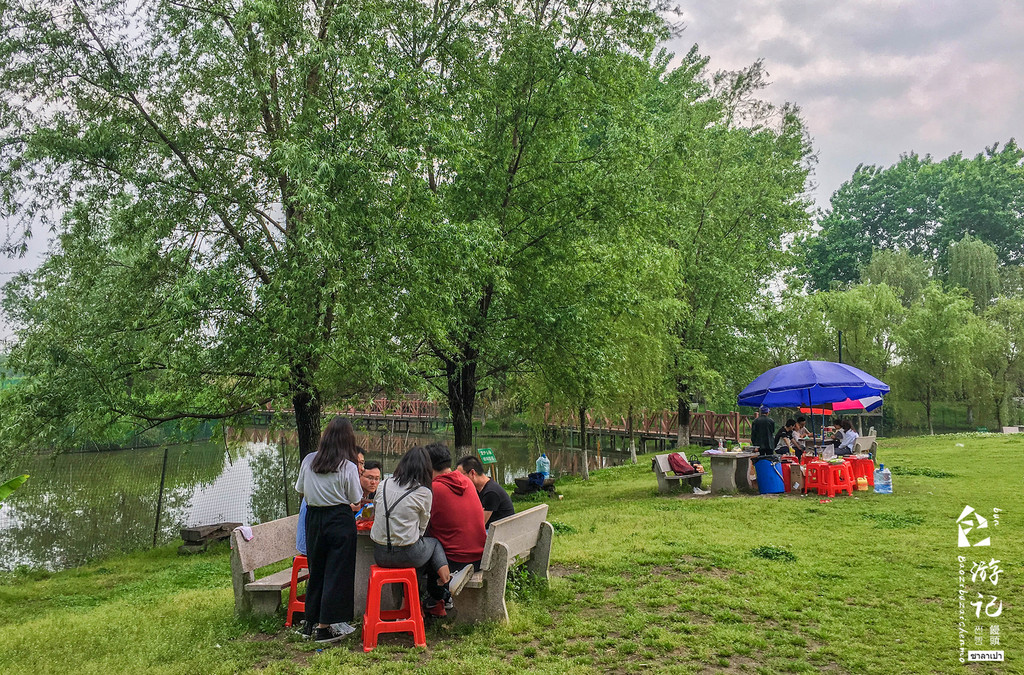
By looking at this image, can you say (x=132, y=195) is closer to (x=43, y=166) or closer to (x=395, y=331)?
(x=43, y=166)

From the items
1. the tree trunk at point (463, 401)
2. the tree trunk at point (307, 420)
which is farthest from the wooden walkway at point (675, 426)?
the tree trunk at point (307, 420)

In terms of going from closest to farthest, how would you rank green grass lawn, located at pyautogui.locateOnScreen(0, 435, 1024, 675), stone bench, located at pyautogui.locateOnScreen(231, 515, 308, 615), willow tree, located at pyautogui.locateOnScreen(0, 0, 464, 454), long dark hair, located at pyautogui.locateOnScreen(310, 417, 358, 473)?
green grass lawn, located at pyautogui.locateOnScreen(0, 435, 1024, 675), long dark hair, located at pyautogui.locateOnScreen(310, 417, 358, 473), stone bench, located at pyautogui.locateOnScreen(231, 515, 308, 615), willow tree, located at pyautogui.locateOnScreen(0, 0, 464, 454)

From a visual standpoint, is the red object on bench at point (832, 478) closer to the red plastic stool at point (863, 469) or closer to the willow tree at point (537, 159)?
the red plastic stool at point (863, 469)

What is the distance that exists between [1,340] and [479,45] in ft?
30.1

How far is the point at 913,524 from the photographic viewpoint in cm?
800

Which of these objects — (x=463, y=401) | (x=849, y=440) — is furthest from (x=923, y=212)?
(x=463, y=401)

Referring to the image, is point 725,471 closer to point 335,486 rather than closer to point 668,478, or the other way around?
point 668,478

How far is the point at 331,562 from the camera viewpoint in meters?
4.60

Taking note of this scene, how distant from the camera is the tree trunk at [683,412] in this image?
2049 centimetres

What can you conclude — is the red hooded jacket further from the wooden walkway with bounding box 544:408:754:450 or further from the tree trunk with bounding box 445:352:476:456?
the wooden walkway with bounding box 544:408:754:450

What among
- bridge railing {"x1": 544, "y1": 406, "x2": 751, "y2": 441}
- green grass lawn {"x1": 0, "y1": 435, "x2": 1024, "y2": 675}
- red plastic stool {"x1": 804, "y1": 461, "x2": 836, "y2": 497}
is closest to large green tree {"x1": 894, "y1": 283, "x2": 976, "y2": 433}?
bridge railing {"x1": 544, "y1": 406, "x2": 751, "y2": 441}

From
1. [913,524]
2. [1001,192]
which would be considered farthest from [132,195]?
[1001,192]

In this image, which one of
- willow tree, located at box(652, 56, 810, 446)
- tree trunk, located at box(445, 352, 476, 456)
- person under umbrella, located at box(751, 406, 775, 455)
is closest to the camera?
person under umbrella, located at box(751, 406, 775, 455)

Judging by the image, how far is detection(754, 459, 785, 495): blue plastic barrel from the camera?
36.7 feet
